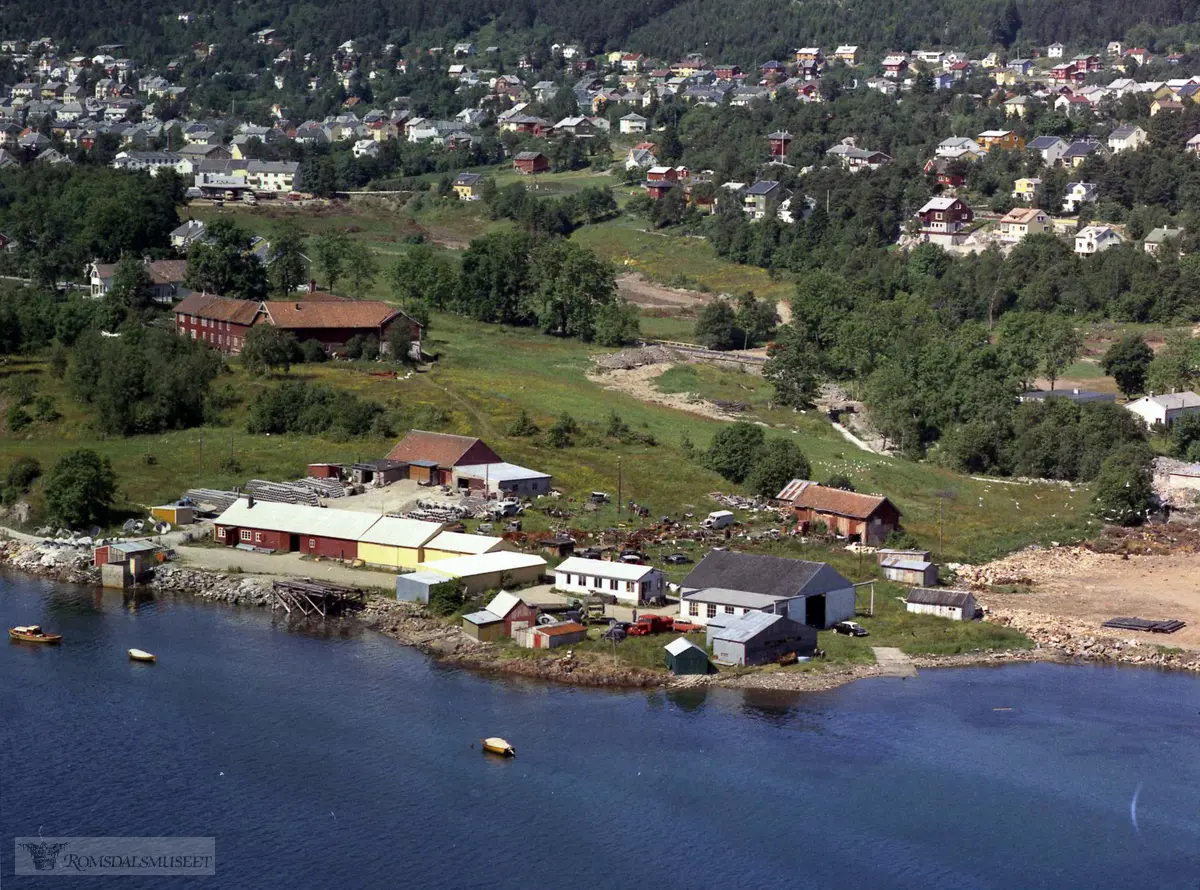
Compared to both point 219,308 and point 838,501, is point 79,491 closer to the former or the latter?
point 219,308

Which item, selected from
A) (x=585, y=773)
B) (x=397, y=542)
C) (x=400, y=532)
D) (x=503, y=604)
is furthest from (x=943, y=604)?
(x=400, y=532)

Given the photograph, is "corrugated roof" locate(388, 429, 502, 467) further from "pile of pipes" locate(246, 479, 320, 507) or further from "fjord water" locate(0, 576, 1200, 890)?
"fjord water" locate(0, 576, 1200, 890)

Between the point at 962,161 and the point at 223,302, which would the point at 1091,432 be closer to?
the point at 223,302

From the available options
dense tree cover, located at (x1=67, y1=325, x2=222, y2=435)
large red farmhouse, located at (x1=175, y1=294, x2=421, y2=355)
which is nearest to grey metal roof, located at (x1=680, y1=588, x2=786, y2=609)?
dense tree cover, located at (x1=67, y1=325, x2=222, y2=435)

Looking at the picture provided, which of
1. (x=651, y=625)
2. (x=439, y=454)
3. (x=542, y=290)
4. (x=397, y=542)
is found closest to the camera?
(x=651, y=625)

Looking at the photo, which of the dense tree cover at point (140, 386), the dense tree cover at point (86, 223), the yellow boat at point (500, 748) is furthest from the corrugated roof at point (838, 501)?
the dense tree cover at point (86, 223)

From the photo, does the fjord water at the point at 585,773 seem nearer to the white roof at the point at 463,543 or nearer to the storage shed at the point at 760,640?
the storage shed at the point at 760,640
